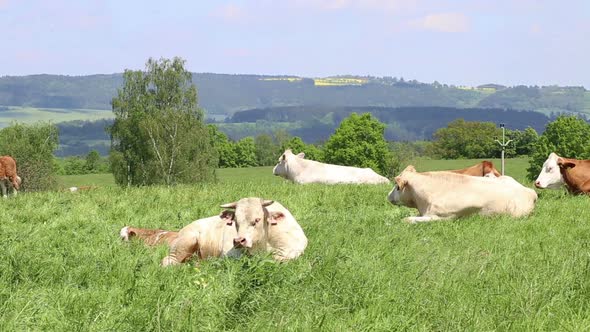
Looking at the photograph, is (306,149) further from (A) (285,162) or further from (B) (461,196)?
(B) (461,196)

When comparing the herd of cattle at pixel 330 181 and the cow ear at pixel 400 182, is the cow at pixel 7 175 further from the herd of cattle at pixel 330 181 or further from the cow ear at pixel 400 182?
the cow ear at pixel 400 182

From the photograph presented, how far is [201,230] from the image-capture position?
9.66 meters

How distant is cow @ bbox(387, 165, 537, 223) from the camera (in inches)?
538

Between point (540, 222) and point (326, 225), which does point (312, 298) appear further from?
point (540, 222)

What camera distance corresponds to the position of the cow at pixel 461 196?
1366 cm

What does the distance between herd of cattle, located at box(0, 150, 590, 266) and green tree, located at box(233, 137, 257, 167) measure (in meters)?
123

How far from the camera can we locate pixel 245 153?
149 metres

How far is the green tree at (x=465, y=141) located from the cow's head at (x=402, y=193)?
417ft

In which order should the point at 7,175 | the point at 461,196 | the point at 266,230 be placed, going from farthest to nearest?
the point at 7,175, the point at 461,196, the point at 266,230

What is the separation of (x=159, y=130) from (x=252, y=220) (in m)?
73.9

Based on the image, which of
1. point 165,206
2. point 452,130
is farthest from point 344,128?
point 165,206

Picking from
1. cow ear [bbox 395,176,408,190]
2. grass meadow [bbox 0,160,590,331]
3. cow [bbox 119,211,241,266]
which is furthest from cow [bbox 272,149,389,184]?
cow [bbox 119,211,241,266]

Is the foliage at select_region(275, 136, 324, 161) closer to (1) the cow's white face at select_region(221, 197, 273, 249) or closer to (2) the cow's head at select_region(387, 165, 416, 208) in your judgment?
(2) the cow's head at select_region(387, 165, 416, 208)

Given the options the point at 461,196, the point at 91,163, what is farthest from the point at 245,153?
the point at 461,196
